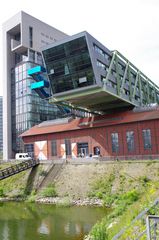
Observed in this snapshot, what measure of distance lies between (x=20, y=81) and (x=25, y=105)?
8.48 meters

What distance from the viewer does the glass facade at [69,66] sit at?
1708 inches

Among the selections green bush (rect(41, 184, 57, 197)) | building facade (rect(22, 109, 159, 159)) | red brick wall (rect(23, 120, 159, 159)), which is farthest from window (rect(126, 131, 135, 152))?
green bush (rect(41, 184, 57, 197))

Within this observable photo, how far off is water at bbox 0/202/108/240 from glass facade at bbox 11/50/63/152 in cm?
5018

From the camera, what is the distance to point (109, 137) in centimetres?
5078

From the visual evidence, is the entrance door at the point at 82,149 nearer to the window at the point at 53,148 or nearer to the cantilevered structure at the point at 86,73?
the window at the point at 53,148

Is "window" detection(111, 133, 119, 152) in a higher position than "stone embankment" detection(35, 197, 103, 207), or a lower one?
higher

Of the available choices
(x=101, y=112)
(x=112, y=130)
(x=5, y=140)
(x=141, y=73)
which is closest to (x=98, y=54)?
(x=112, y=130)

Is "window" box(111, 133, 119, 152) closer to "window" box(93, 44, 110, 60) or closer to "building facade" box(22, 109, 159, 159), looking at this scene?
"building facade" box(22, 109, 159, 159)

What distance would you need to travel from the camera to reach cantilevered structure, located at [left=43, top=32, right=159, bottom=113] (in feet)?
143

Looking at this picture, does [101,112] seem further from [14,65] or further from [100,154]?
[14,65]

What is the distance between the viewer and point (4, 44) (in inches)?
3600

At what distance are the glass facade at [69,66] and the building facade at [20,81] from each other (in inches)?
1412

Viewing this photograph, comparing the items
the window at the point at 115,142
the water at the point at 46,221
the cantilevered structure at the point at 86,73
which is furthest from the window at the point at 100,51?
the water at the point at 46,221

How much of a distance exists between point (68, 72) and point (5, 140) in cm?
4805
